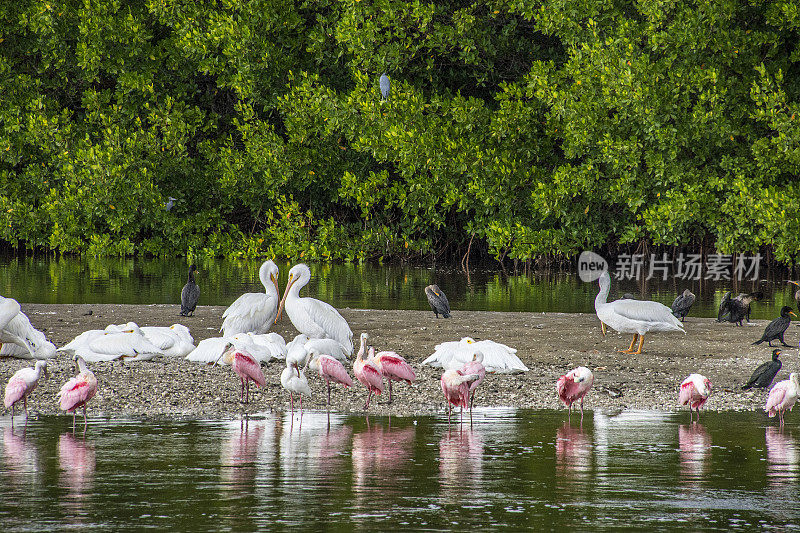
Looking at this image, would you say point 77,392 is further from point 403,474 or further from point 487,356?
point 487,356

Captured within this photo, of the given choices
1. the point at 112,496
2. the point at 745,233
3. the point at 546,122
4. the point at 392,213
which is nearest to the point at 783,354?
the point at 112,496

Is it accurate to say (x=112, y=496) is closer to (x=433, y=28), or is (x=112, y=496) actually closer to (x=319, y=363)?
(x=319, y=363)

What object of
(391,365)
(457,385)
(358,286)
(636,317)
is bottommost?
(457,385)

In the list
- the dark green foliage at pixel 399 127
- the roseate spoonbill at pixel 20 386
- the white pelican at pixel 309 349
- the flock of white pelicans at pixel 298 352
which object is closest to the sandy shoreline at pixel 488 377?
the flock of white pelicans at pixel 298 352

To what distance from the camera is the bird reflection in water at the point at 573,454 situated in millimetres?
7766

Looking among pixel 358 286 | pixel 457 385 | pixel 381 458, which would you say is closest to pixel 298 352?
pixel 457 385

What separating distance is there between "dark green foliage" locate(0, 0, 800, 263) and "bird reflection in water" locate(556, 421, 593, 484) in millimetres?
17822

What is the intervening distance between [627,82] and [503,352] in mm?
15739

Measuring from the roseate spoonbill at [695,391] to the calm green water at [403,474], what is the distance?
174 millimetres

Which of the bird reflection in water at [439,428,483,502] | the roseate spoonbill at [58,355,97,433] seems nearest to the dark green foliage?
the bird reflection in water at [439,428,483,502]

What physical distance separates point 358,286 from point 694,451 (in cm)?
1616

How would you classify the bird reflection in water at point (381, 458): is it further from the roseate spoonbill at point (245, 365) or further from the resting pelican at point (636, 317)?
the resting pelican at point (636, 317)

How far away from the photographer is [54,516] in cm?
654

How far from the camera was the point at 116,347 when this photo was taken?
1219 cm
